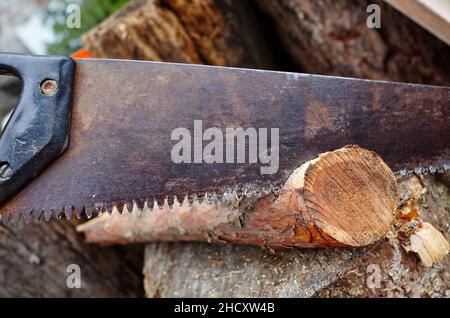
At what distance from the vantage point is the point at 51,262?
2713mm

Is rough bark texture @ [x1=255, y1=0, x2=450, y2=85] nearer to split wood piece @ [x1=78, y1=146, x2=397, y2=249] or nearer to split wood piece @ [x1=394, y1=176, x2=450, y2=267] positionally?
split wood piece @ [x1=394, y1=176, x2=450, y2=267]

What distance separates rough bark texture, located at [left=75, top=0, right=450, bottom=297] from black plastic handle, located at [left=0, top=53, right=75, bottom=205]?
2.62ft

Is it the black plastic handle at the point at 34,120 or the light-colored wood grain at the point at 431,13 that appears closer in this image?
the black plastic handle at the point at 34,120

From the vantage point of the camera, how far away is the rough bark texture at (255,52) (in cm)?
200

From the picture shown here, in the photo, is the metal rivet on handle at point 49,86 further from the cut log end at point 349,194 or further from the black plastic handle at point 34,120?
the cut log end at point 349,194

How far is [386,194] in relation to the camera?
60.4 inches

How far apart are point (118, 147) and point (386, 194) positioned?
0.88 meters

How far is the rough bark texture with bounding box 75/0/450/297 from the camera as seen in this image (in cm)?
200

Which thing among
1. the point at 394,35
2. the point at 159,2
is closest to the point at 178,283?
Result: the point at 159,2

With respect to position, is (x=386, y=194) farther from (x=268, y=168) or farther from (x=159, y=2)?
(x=159, y=2)

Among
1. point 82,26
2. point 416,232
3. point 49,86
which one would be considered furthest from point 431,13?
point 82,26

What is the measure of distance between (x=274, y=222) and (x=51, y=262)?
1608mm

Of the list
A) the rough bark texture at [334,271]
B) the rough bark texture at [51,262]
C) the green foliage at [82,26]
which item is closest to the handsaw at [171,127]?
the rough bark texture at [334,271]

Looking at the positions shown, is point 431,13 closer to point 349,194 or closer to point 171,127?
point 349,194
